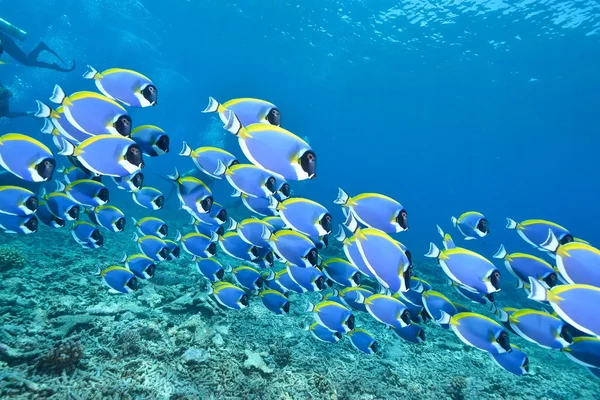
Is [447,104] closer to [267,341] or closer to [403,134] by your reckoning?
[403,134]

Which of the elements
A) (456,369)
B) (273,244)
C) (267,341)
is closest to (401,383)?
(456,369)

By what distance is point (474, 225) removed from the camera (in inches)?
170

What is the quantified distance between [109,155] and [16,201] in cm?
151

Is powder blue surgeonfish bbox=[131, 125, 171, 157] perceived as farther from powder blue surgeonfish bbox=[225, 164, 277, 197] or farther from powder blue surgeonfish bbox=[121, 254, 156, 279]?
powder blue surgeonfish bbox=[121, 254, 156, 279]

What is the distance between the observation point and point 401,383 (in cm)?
509

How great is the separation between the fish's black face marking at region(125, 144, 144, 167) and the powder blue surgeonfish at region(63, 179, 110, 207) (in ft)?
3.96

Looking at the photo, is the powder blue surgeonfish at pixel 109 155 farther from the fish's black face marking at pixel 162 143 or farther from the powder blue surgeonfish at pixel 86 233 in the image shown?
the powder blue surgeonfish at pixel 86 233

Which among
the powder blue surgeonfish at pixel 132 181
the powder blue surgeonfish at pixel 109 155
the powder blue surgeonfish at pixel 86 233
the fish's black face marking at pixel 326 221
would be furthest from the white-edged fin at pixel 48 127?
the fish's black face marking at pixel 326 221

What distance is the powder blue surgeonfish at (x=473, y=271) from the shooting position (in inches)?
126

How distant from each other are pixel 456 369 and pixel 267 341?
362 centimetres

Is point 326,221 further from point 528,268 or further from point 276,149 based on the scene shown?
point 528,268

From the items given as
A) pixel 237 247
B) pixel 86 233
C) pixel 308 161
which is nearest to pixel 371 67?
pixel 237 247

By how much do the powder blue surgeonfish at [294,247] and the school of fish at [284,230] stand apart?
0.01m

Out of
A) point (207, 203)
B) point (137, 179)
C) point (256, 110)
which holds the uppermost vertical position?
point (256, 110)
